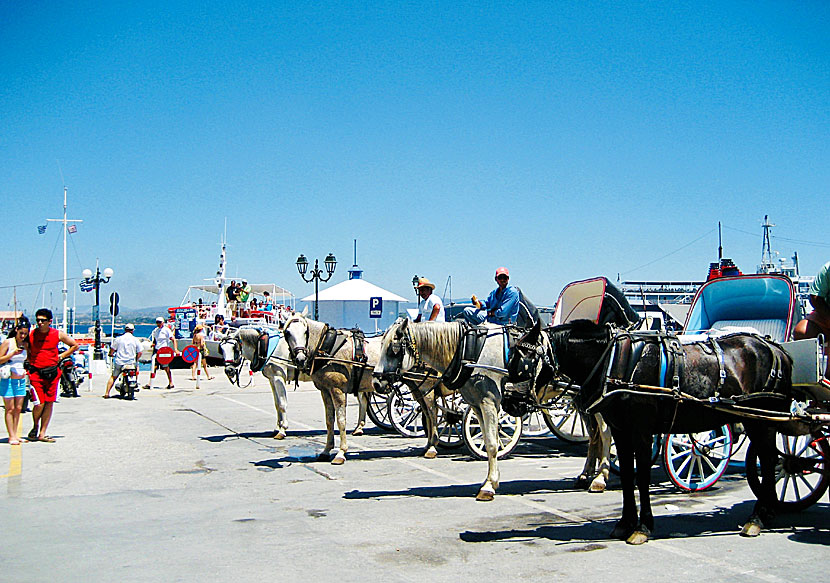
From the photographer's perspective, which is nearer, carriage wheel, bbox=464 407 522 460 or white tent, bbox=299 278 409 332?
carriage wheel, bbox=464 407 522 460

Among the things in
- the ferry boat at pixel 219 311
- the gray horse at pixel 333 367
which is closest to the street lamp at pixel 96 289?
the ferry boat at pixel 219 311

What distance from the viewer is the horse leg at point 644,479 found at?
642cm

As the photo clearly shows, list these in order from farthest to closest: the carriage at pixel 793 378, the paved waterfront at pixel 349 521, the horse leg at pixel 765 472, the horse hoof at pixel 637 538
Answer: the carriage at pixel 793 378 → the horse leg at pixel 765 472 → the horse hoof at pixel 637 538 → the paved waterfront at pixel 349 521

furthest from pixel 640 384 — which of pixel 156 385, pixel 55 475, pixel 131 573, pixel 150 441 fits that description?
pixel 156 385

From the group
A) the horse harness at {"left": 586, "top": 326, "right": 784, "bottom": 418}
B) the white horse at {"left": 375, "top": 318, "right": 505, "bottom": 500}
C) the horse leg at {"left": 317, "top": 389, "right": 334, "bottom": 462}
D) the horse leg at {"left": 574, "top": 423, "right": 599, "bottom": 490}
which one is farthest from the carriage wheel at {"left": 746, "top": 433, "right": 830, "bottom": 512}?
the horse leg at {"left": 317, "top": 389, "right": 334, "bottom": 462}

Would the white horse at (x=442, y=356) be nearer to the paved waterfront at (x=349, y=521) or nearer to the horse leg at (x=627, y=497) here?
the paved waterfront at (x=349, y=521)

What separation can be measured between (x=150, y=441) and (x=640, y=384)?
9108 mm

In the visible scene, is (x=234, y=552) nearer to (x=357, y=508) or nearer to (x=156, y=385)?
(x=357, y=508)

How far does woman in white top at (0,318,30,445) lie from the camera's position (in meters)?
11.5

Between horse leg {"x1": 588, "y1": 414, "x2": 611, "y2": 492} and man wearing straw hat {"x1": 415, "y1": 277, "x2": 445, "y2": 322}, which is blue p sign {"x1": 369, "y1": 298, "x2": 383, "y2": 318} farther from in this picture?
horse leg {"x1": 588, "y1": 414, "x2": 611, "y2": 492}

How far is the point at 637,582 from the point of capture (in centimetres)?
534

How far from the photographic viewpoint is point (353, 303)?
32.8 metres

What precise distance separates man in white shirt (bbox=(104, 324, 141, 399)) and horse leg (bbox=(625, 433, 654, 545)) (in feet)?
55.1

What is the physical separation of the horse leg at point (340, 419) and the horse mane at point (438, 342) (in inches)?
99.1
